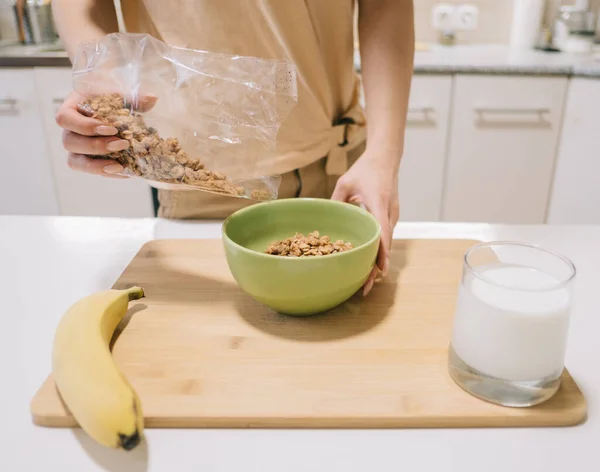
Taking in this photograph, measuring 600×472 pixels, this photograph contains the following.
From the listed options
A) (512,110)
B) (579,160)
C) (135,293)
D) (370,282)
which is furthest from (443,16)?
(135,293)

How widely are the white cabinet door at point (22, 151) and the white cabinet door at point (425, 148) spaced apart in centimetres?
132

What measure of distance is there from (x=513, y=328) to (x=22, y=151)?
197 cm

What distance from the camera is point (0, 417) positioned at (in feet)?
1.73

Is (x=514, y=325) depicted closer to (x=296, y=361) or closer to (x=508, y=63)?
(x=296, y=361)

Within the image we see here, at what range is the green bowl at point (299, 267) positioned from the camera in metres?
0.61

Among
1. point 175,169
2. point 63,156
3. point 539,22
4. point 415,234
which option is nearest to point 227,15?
point 175,169

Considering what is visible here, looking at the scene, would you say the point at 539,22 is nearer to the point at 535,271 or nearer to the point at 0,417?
the point at 535,271

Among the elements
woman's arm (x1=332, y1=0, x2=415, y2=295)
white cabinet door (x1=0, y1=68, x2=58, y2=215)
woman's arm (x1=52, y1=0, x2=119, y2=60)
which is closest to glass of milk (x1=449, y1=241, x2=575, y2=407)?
woman's arm (x1=332, y1=0, x2=415, y2=295)

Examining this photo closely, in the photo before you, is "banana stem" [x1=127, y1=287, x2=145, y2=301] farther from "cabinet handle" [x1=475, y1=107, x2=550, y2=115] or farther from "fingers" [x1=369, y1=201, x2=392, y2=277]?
"cabinet handle" [x1=475, y1=107, x2=550, y2=115]

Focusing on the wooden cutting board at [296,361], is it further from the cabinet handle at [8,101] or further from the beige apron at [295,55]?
the cabinet handle at [8,101]

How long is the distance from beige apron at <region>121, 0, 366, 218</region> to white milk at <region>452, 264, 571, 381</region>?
1.40ft

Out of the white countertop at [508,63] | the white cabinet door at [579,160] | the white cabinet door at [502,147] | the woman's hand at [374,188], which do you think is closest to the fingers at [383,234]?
the woman's hand at [374,188]

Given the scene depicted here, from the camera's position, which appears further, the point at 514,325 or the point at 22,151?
the point at 22,151

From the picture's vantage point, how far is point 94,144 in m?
0.66
